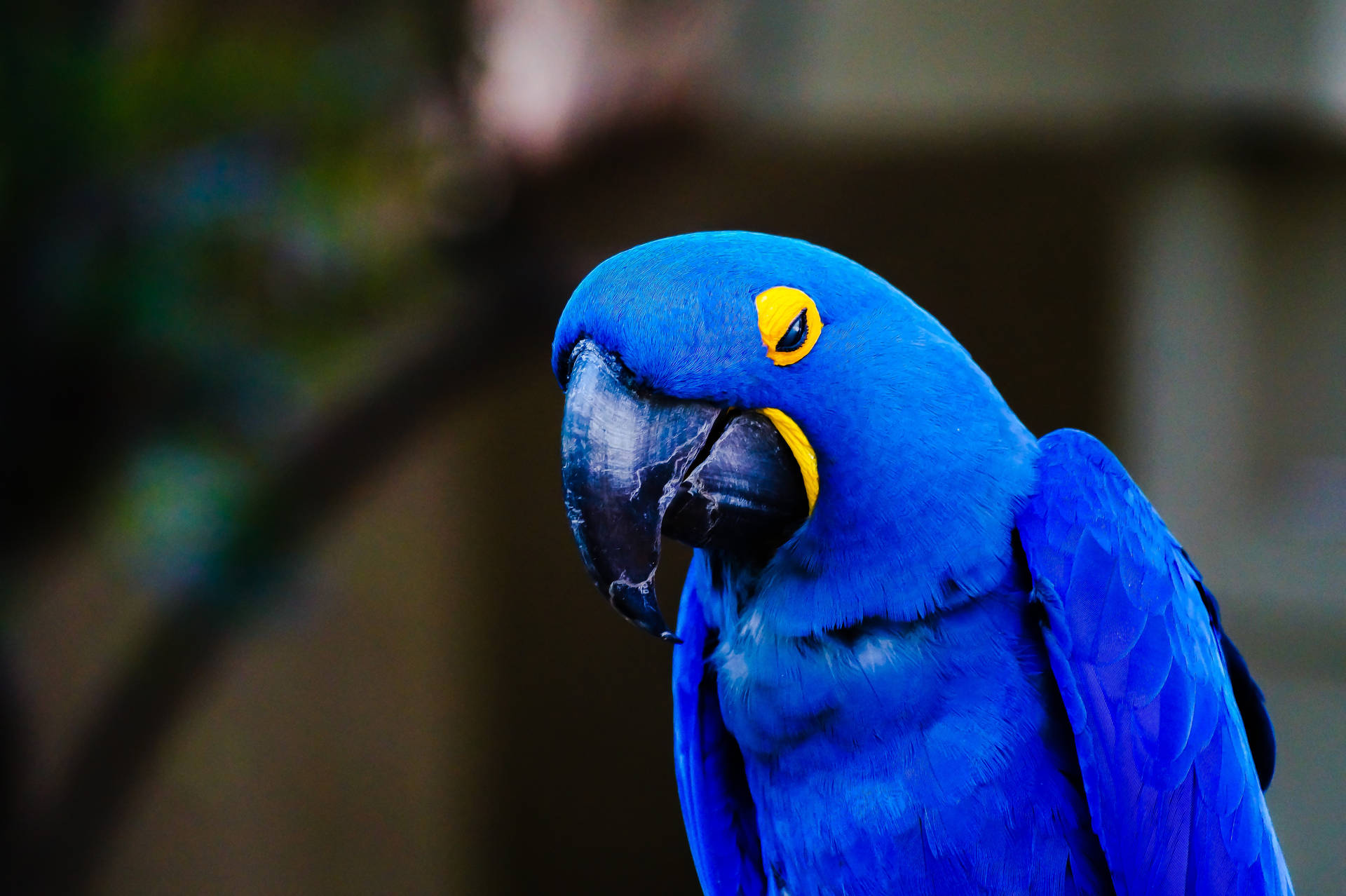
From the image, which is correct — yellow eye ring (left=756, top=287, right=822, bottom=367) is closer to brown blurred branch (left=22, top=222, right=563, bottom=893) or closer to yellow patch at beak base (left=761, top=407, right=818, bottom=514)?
yellow patch at beak base (left=761, top=407, right=818, bottom=514)

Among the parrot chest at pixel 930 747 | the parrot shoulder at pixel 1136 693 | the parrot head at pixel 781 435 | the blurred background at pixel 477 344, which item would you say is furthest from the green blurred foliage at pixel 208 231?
the parrot shoulder at pixel 1136 693

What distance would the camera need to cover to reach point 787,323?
1.03 meters

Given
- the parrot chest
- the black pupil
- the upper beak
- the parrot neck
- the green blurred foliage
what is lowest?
the parrot chest

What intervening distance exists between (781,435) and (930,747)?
37 cm

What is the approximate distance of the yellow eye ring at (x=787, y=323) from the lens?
102 cm

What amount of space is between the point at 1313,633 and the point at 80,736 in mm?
3329

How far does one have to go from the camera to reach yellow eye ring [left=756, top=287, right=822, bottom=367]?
40.1 inches

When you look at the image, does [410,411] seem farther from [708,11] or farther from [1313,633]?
[1313,633]

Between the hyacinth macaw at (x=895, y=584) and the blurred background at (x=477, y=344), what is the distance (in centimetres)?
172

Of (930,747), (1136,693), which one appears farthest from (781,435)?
(1136,693)

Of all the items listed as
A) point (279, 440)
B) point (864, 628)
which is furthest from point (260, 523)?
point (864, 628)

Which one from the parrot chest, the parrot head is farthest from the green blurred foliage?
the parrot chest

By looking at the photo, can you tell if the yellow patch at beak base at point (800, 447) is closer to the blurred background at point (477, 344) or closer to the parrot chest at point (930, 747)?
the parrot chest at point (930, 747)

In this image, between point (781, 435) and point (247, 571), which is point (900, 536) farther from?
point (247, 571)
